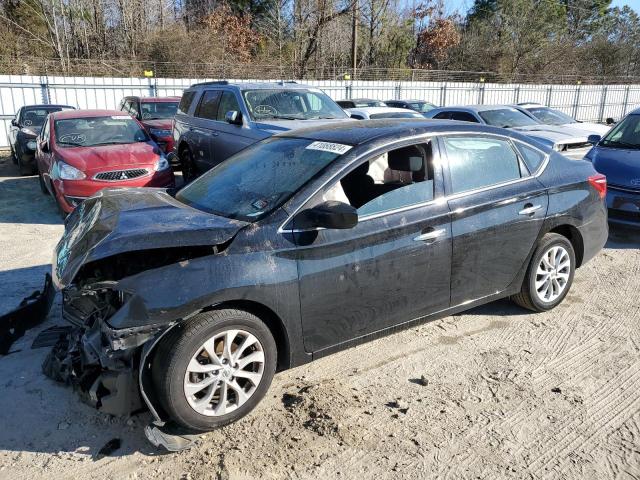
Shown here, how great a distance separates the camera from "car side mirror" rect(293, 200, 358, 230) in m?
3.04

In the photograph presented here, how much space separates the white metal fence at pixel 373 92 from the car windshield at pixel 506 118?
38.2 ft

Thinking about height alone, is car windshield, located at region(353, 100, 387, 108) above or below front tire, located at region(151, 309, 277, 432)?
above

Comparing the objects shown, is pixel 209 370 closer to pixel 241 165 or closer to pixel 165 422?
pixel 165 422

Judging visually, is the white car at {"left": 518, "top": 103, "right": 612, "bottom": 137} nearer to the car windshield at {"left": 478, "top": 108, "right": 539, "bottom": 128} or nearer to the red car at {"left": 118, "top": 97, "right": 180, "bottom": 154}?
the car windshield at {"left": 478, "top": 108, "right": 539, "bottom": 128}

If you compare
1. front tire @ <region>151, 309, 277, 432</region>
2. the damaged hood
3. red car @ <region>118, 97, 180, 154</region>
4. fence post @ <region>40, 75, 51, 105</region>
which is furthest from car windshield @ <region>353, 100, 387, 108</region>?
front tire @ <region>151, 309, 277, 432</region>

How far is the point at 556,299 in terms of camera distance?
4605 mm

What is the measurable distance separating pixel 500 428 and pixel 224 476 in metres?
1.60

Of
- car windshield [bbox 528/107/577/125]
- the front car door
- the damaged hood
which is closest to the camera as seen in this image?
the damaged hood

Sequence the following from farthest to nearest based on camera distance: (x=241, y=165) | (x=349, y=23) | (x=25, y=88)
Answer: (x=349, y=23)
(x=25, y=88)
(x=241, y=165)

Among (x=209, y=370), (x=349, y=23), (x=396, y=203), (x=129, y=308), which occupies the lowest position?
(x=209, y=370)

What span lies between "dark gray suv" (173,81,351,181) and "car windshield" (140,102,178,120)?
13.7ft

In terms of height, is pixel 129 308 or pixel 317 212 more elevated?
pixel 317 212

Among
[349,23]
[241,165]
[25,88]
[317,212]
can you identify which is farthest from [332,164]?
[349,23]

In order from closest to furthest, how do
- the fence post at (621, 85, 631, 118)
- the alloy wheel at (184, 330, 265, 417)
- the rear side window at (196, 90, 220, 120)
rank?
1. the alloy wheel at (184, 330, 265, 417)
2. the rear side window at (196, 90, 220, 120)
3. the fence post at (621, 85, 631, 118)
